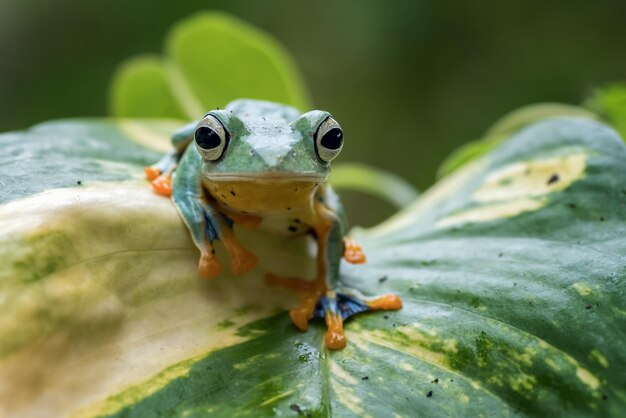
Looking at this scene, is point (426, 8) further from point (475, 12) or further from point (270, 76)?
point (270, 76)

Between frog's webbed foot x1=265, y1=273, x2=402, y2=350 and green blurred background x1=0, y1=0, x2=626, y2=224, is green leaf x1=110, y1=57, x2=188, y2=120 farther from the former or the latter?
green blurred background x1=0, y1=0, x2=626, y2=224

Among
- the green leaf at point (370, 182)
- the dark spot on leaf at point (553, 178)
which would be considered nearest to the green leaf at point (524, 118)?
the green leaf at point (370, 182)

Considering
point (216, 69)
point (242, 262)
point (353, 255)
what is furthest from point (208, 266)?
point (216, 69)

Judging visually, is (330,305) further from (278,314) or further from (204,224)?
(204,224)

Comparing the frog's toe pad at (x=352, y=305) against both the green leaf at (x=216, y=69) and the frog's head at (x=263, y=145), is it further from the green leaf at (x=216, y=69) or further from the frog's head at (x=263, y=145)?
the green leaf at (x=216, y=69)

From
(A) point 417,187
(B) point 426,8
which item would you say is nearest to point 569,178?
(A) point 417,187
